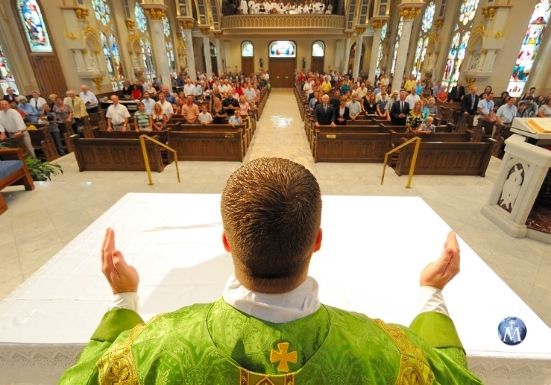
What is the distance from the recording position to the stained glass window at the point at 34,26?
440 inches

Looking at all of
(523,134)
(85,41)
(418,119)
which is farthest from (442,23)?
(85,41)

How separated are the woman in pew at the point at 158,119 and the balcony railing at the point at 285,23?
62.2 feet

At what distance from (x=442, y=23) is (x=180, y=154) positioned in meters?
17.8

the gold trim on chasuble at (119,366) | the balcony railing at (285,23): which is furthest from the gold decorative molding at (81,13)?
the gold trim on chasuble at (119,366)

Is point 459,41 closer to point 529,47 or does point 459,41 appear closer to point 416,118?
point 529,47

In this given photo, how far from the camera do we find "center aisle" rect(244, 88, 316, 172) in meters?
8.11

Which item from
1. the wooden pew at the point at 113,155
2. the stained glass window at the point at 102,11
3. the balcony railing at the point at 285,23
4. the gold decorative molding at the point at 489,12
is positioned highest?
the balcony railing at the point at 285,23

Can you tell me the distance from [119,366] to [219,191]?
507cm

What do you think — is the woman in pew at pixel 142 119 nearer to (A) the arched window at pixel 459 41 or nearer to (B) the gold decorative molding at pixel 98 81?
(B) the gold decorative molding at pixel 98 81

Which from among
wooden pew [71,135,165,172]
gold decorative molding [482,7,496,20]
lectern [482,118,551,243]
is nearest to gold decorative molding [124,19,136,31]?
wooden pew [71,135,165,172]

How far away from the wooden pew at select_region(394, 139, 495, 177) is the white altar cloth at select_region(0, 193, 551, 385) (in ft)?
11.1

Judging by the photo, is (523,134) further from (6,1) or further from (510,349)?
(6,1)

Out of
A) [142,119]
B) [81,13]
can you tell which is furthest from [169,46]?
[142,119]

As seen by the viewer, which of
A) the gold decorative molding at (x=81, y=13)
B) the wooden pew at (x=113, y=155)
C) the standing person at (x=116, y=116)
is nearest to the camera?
the wooden pew at (x=113, y=155)
